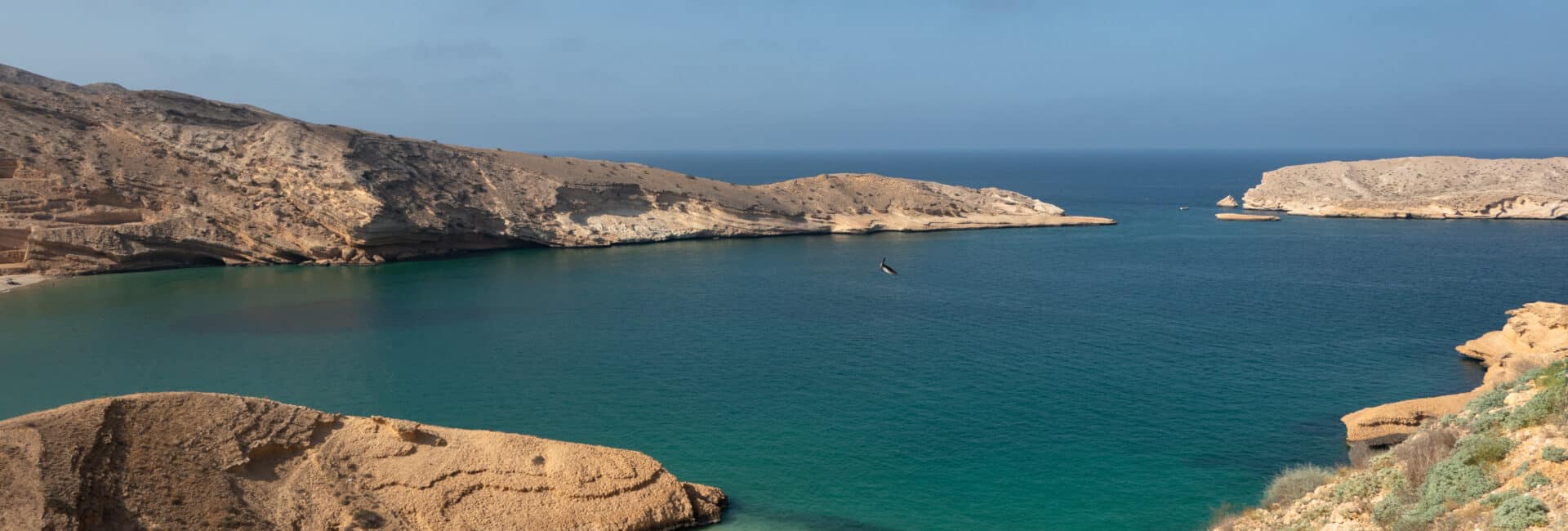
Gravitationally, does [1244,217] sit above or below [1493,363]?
above

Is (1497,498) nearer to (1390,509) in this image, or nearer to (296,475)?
(1390,509)

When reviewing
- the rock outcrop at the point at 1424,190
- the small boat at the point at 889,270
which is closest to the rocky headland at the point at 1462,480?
the small boat at the point at 889,270

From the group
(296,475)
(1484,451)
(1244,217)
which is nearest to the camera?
(1484,451)

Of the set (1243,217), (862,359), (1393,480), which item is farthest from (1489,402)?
(1243,217)

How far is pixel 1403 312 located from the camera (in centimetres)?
4612

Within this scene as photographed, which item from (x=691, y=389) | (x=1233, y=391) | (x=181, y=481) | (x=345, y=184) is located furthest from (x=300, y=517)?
(x=345, y=184)

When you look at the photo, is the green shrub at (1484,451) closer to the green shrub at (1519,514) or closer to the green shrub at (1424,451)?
the green shrub at (1424,451)

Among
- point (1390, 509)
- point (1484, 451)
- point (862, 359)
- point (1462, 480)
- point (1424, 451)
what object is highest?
point (1484, 451)

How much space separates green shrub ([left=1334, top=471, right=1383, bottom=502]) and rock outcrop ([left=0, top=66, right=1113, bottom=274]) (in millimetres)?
62140

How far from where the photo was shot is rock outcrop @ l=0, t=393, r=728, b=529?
17562mm

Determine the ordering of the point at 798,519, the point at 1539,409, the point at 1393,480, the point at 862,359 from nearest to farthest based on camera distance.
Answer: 1. the point at 1539,409
2. the point at 1393,480
3. the point at 798,519
4. the point at 862,359

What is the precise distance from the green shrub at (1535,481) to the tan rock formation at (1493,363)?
11.0 meters

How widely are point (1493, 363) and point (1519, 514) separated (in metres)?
26.9

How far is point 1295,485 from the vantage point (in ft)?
67.3
